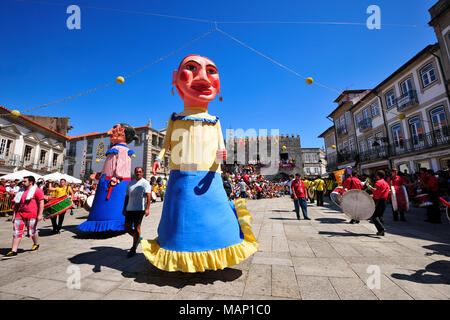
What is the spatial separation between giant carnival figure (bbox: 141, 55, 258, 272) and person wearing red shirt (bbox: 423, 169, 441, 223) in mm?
7246

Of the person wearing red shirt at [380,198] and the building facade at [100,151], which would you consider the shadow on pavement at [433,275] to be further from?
the building facade at [100,151]

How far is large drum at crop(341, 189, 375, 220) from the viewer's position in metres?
5.12

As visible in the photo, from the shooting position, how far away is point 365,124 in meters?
20.6

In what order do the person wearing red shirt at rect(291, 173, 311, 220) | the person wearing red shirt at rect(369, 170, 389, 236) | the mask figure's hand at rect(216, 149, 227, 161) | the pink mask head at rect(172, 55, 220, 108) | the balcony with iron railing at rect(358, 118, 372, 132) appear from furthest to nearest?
the balcony with iron railing at rect(358, 118, 372, 132), the person wearing red shirt at rect(291, 173, 311, 220), the person wearing red shirt at rect(369, 170, 389, 236), the pink mask head at rect(172, 55, 220, 108), the mask figure's hand at rect(216, 149, 227, 161)

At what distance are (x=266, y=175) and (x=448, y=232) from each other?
28.8 metres

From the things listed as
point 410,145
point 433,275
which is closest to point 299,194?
point 433,275

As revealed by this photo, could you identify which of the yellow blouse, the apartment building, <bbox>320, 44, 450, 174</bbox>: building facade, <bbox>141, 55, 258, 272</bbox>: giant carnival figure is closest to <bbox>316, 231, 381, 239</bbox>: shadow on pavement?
<bbox>141, 55, 258, 272</bbox>: giant carnival figure

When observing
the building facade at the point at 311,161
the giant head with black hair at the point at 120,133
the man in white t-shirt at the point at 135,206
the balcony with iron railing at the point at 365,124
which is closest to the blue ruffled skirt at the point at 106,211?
the giant head with black hair at the point at 120,133

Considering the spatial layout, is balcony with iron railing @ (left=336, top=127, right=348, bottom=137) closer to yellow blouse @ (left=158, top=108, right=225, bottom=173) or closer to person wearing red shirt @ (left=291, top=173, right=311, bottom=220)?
person wearing red shirt @ (left=291, top=173, right=311, bottom=220)

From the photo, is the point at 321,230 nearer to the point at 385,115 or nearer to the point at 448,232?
the point at 448,232

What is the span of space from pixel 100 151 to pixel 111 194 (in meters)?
29.0

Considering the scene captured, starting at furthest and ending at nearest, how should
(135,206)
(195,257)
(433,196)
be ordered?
(433,196) → (135,206) → (195,257)

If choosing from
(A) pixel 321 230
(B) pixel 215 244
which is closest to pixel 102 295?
(B) pixel 215 244

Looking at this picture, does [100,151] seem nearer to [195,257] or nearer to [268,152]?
[268,152]
